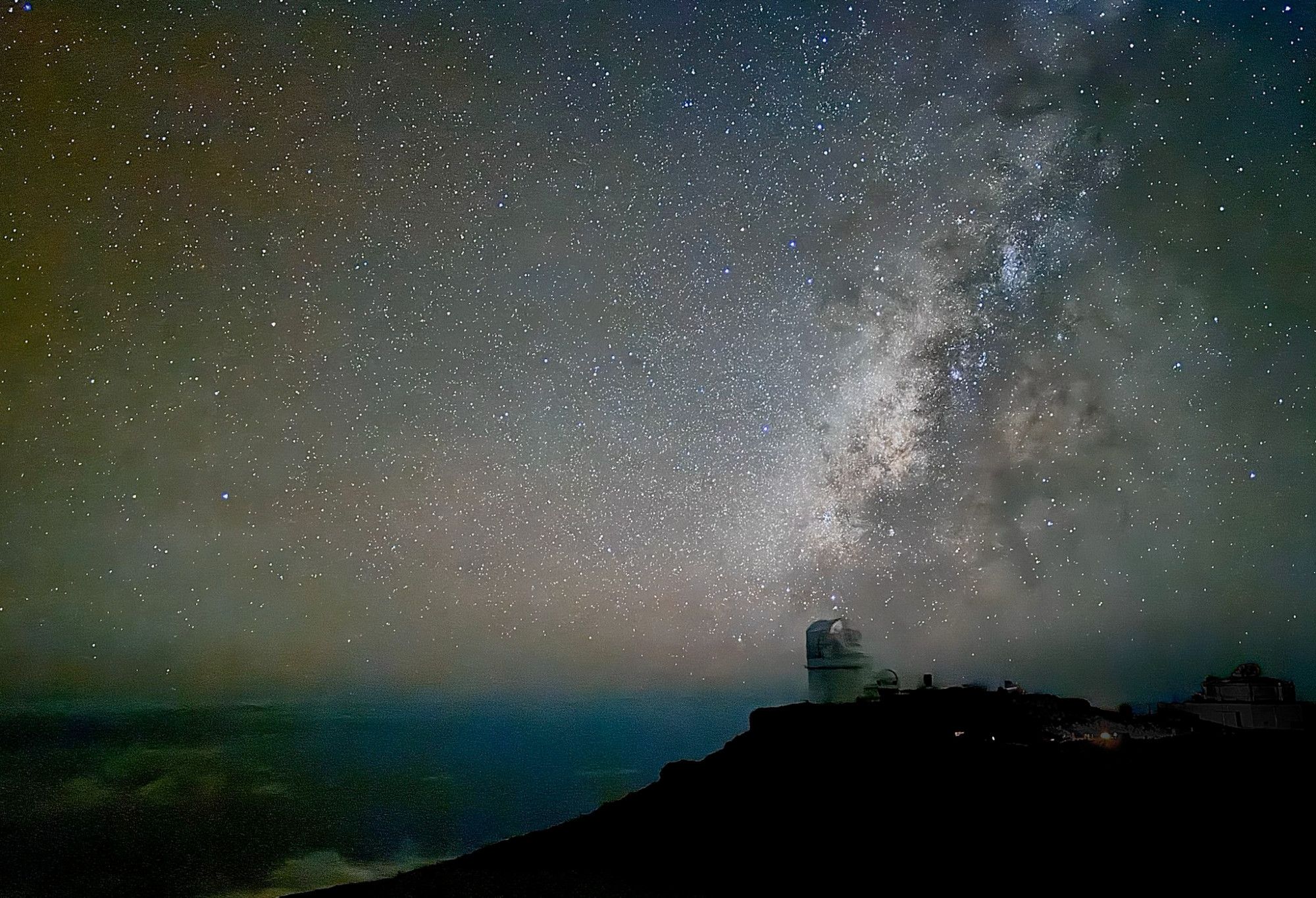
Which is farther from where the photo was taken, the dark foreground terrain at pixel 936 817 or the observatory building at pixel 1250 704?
the observatory building at pixel 1250 704

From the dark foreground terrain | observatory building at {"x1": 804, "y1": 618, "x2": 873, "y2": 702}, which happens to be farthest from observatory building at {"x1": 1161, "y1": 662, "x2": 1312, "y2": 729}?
observatory building at {"x1": 804, "y1": 618, "x2": 873, "y2": 702}

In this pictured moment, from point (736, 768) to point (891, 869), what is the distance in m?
6.87

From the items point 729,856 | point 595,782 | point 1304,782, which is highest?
point 1304,782

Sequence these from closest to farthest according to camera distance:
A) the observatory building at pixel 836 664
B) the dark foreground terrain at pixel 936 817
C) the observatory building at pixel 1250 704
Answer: the dark foreground terrain at pixel 936 817
the observatory building at pixel 1250 704
the observatory building at pixel 836 664

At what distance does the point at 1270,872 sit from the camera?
10.7m

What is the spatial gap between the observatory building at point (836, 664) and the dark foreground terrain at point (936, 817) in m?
7.19

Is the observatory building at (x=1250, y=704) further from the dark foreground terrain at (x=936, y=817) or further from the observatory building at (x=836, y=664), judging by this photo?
the observatory building at (x=836, y=664)

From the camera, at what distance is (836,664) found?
28.2m

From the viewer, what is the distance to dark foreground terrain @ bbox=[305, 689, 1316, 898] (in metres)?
11.7

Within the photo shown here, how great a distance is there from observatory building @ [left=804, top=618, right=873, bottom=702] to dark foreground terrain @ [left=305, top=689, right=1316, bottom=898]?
7.19m

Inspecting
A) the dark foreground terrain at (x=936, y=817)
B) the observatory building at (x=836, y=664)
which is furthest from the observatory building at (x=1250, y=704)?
the observatory building at (x=836, y=664)

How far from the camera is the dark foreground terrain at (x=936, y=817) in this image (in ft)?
38.4

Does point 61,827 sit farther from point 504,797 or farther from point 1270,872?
point 1270,872

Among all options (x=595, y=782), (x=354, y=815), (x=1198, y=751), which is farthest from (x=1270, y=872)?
(x=595, y=782)
